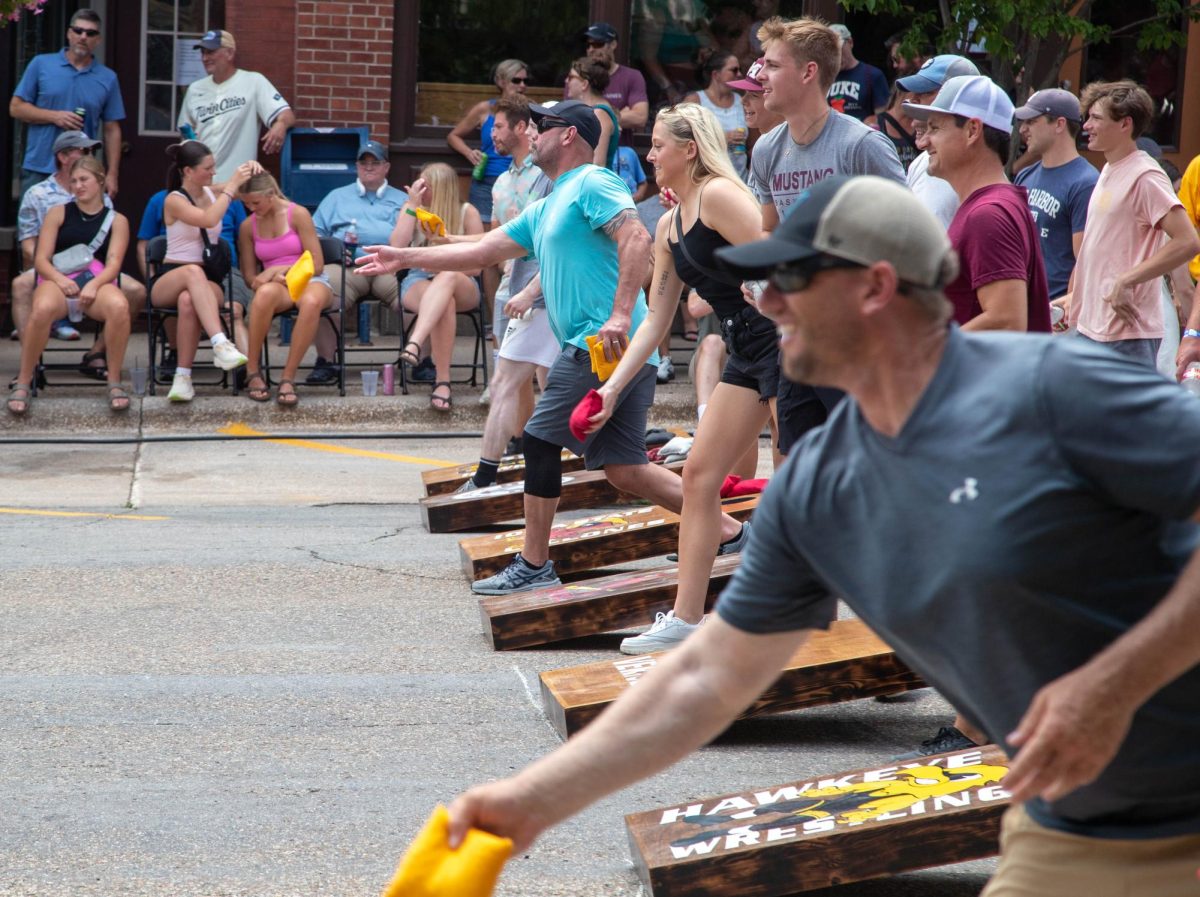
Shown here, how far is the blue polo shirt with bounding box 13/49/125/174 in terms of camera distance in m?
12.6

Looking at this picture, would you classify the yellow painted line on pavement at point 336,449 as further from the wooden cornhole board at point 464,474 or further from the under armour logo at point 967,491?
the under armour logo at point 967,491

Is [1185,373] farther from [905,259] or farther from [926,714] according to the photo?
[905,259]

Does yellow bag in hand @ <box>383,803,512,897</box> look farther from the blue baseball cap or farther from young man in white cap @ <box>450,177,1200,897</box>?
the blue baseball cap

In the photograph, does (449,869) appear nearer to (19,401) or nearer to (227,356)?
(227,356)

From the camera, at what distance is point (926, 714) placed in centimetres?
554

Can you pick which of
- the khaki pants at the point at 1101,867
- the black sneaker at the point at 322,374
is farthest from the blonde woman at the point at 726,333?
the black sneaker at the point at 322,374

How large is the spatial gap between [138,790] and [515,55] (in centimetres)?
1033

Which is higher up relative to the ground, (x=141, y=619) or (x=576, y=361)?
(x=576, y=361)

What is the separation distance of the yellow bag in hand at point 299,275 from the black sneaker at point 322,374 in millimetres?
867

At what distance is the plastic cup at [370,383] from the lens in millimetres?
11578

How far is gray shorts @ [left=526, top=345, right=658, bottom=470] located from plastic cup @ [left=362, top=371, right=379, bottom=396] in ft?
16.0

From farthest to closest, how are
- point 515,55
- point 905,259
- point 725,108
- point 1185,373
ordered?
point 515,55 → point 725,108 → point 1185,373 → point 905,259

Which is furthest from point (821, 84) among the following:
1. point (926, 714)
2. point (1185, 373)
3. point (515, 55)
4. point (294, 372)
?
point (515, 55)

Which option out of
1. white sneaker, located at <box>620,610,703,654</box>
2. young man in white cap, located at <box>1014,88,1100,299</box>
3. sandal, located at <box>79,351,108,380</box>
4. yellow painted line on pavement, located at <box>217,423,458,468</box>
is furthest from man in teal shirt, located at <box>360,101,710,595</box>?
sandal, located at <box>79,351,108,380</box>
